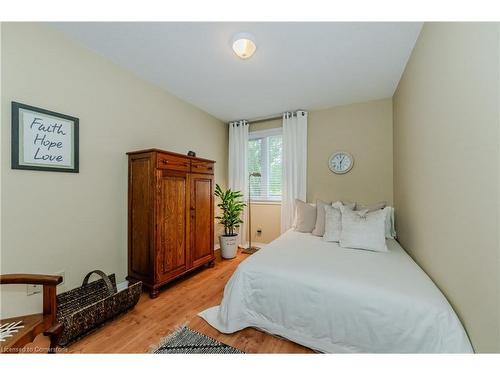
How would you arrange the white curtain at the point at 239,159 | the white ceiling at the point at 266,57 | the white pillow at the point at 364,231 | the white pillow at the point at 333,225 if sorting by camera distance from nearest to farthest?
the white ceiling at the point at 266,57 < the white pillow at the point at 364,231 < the white pillow at the point at 333,225 < the white curtain at the point at 239,159

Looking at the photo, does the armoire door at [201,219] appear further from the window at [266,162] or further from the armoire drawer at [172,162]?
the window at [266,162]

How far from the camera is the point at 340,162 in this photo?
10.3ft

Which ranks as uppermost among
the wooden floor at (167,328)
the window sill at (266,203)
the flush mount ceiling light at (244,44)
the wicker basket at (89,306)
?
the flush mount ceiling light at (244,44)

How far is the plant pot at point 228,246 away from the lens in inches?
127

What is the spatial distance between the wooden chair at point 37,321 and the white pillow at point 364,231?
7.23 feet

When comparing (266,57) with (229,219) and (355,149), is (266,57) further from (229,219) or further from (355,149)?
(229,219)

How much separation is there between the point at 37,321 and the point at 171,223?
122 cm

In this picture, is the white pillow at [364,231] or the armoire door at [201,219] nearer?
the white pillow at [364,231]

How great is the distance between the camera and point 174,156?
2.27 m

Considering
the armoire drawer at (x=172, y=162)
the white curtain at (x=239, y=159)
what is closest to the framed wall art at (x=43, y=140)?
the armoire drawer at (x=172, y=162)

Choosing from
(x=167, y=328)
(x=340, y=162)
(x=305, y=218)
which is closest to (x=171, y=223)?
(x=167, y=328)

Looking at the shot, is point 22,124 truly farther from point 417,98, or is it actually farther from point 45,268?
point 417,98

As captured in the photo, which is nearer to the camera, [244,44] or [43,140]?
[43,140]
